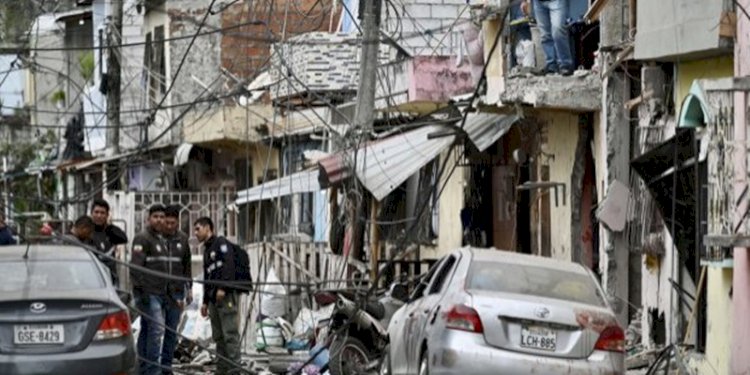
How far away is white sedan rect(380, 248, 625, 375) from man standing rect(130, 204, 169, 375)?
191 inches

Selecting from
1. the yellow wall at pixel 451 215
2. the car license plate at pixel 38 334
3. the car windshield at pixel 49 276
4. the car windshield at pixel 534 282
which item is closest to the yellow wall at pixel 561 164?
the yellow wall at pixel 451 215

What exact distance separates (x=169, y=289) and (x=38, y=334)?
431cm

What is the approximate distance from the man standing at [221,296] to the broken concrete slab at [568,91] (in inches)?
183

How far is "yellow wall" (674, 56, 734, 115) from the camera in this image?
60.2ft

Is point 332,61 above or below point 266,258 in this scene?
above

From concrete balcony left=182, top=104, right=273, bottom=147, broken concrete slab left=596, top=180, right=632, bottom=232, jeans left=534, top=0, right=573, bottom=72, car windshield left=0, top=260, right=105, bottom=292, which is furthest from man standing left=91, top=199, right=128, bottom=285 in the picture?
concrete balcony left=182, top=104, right=273, bottom=147

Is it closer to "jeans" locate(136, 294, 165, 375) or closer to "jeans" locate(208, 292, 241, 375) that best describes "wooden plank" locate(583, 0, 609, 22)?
"jeans" locate(208, 292, 241, 375)

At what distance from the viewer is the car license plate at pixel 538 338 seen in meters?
15.7

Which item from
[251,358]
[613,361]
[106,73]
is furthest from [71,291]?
[106,73]

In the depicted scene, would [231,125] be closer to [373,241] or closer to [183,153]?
[183,153]

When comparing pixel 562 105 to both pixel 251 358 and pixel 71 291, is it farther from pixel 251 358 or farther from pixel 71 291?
pixel 71 291

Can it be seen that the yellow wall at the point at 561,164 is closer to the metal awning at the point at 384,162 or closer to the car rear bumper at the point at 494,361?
the metal awning at the point at 384,162

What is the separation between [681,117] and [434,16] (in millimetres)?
13976

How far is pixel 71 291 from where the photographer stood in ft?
55.0
